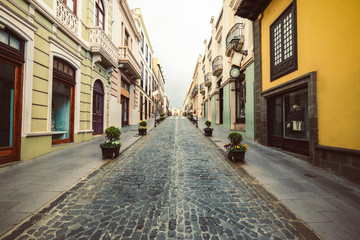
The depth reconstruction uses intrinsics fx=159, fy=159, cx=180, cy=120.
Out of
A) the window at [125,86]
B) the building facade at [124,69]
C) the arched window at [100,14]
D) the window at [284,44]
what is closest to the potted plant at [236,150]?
the window at [284,44]

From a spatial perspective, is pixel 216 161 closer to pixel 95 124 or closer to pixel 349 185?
pixel 349 185

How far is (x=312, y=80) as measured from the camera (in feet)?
17.5

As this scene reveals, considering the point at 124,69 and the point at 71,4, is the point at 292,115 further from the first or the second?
the point at 124,69

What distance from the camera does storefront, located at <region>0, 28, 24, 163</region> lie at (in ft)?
15.8

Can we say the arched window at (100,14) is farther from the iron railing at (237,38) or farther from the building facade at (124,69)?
the iron railing at (237,38)

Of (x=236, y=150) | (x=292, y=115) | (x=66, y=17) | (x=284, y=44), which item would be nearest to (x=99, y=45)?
(x=66, y=17)

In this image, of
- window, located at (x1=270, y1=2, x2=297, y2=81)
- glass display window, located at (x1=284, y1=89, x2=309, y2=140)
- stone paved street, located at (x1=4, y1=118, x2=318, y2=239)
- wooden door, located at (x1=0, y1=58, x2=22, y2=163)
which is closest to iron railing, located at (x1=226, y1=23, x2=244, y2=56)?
window, located at (x1=270, y1=2, x2=297, y2=81)

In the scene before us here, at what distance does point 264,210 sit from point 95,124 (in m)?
10.3

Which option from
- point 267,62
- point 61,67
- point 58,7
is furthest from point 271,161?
point 58,7

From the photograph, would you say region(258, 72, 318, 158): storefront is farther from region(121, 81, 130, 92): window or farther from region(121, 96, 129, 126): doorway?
region(121, 96, 129, 126): doorway

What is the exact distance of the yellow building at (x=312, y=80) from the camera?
4.25m

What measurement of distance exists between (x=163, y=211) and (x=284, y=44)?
823 centimetres

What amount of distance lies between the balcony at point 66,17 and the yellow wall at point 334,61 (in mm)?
9748

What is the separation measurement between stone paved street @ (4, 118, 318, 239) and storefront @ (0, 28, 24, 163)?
113 inches
